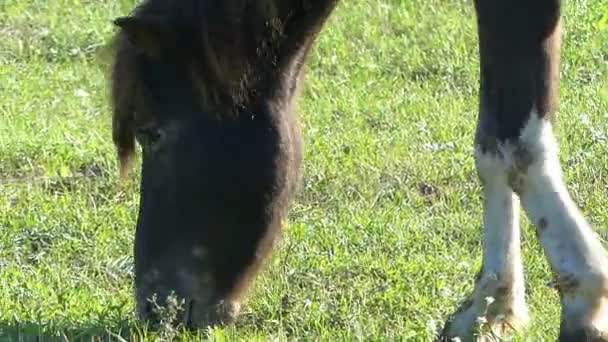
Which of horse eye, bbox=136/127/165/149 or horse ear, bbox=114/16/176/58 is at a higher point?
horse ear, bbox=114/16/176/58

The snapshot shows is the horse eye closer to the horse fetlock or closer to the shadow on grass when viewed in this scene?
the shadow on grass

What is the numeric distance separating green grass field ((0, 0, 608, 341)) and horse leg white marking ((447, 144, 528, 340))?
113mm

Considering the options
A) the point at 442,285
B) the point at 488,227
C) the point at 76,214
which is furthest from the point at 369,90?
the point at 488,227

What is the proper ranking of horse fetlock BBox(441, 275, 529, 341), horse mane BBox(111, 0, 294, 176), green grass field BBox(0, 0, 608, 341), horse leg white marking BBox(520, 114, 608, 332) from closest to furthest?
horse leg white marking BBox(520, 114, 608, 332) → horse fetlock BBox(441, 275, 529, 341) → horse mane BBox(111, 0, 294, 176) → green grass field BBox(0, 0, 608, 341)

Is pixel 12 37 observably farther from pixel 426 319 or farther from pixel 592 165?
pixel 426 319

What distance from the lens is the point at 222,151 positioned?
15.8 ft

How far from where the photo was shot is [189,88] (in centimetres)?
488

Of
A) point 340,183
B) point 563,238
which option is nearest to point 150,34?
point 563,238

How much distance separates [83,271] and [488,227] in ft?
5.86

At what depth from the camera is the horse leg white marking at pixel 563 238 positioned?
4164 millimetres

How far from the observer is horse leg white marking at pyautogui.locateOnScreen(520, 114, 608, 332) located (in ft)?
13.7

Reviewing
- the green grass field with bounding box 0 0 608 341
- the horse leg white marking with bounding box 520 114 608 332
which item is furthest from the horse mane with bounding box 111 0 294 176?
the horse leg white marking with bounding box 520 114 608 332

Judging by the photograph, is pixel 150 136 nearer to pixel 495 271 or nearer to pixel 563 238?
pixel 495 271

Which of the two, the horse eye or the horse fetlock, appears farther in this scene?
the horse eye
